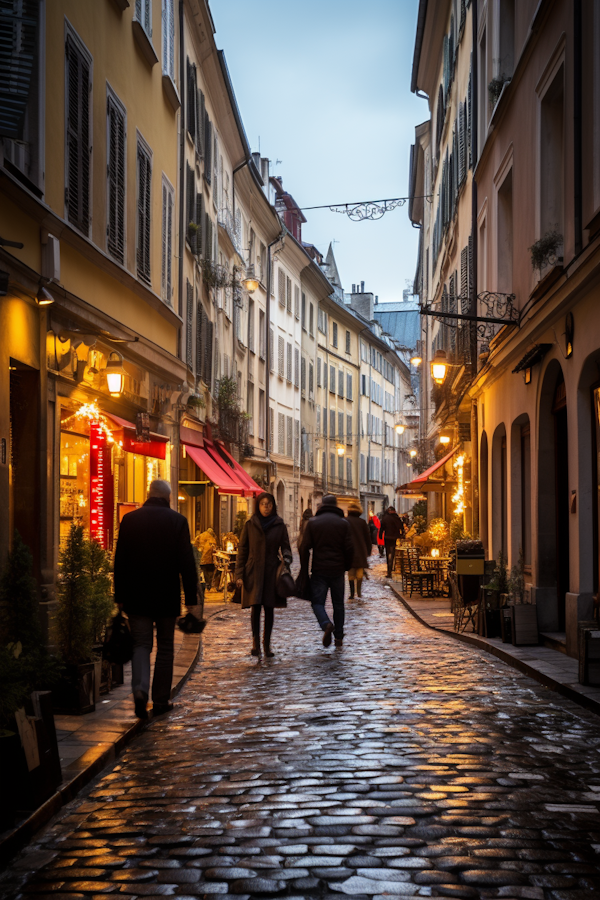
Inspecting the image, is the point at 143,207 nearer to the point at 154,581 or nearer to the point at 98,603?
the point at 98,603

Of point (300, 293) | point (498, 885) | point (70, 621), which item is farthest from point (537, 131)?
point (300, 293)

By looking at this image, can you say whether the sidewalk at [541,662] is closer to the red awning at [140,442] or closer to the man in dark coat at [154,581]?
the man in dark coat at [154,581]

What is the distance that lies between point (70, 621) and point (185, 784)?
2376 millimetres

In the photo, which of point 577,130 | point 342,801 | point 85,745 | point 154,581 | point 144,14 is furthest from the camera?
point 144,14

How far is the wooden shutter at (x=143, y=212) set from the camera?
16.5m

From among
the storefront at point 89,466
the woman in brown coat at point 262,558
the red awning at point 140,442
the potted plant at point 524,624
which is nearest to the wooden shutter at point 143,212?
the red awning at point 140,442

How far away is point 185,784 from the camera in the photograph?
20.3 ft

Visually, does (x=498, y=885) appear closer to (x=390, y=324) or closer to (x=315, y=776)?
(x=315, y=776)

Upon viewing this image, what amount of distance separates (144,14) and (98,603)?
37.7 ft

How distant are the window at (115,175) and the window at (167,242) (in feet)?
11.2

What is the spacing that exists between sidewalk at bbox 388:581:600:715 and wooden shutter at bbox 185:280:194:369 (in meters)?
8.50

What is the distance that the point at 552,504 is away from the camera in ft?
45.4

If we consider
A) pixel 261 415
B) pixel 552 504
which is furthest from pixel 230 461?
pixel 552 504

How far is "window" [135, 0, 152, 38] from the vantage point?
1625 centimetres
